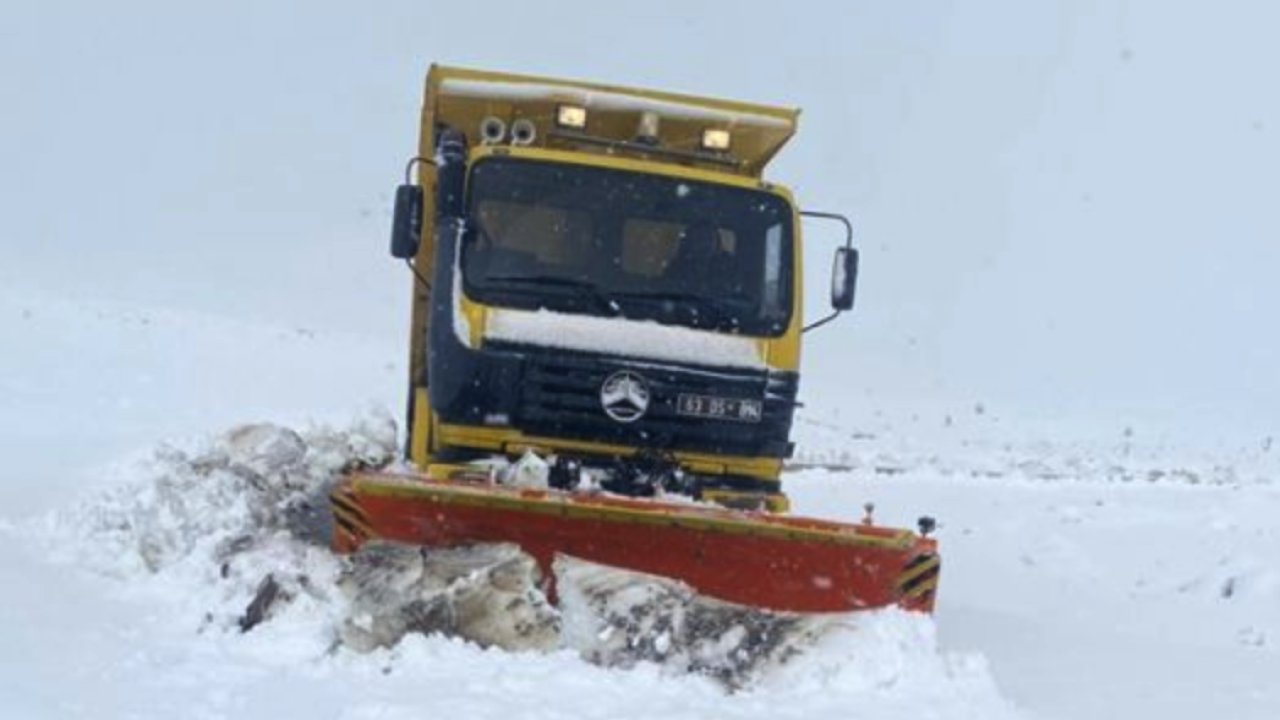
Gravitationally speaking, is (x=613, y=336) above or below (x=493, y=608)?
above

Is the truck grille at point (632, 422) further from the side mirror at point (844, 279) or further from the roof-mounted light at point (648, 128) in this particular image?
the roof-mounted light at point (648, 128)

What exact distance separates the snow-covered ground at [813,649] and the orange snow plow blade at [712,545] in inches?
9.8

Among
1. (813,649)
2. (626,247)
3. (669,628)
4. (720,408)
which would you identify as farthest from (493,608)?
(626,247)

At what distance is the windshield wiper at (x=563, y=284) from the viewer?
7602mm

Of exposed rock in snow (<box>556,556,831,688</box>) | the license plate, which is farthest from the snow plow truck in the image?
exposed rock in snow (<box>556,556,831,688</box>)

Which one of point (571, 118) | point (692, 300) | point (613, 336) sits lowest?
point (613, 336)

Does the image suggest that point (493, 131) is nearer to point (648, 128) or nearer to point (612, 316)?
point (648, 128)

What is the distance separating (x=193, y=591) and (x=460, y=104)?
345 centimetres

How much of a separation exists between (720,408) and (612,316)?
73 cm

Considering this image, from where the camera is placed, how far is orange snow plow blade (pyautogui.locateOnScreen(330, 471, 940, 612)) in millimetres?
6098

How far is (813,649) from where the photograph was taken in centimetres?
575

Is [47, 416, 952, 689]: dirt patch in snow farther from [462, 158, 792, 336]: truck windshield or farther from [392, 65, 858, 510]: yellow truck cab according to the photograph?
[462, 158, 792, 336]: truck windshield

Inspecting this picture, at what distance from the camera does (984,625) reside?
832 cm

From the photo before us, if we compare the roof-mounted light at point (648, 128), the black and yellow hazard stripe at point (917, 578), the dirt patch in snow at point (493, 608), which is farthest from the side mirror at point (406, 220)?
the black and yellow hazard stripe at point (917, 578)
